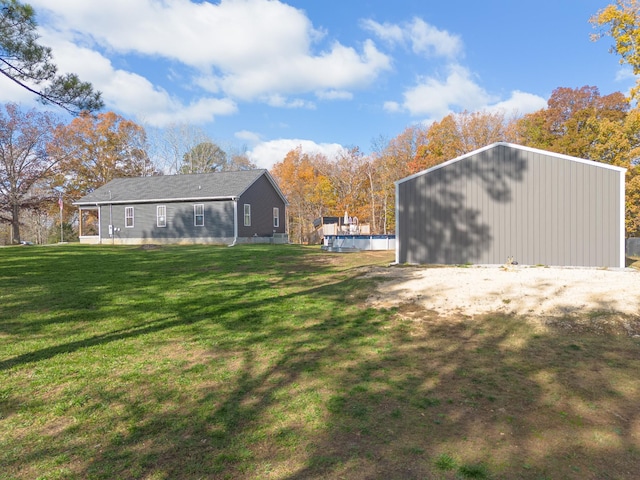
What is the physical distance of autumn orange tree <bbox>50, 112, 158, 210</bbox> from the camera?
116 ft

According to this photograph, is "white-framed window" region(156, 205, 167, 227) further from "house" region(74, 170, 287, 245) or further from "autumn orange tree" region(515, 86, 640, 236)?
"autumn orange tree" region(515, 86, 640, 236)

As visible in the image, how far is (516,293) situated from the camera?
7.64 m

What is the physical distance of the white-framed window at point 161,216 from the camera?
24453mm

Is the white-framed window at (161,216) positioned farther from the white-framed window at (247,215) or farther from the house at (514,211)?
the house at (514,211)

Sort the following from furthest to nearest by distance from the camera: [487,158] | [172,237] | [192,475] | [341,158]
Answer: [341,158]
[172,237]
[487,158]
[192,475]

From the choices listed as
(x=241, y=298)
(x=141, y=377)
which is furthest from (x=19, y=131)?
(x=141, y=377)

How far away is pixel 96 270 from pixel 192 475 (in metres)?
10.1

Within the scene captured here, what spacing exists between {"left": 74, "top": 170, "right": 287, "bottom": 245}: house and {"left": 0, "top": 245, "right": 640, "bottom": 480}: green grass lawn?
16518 millimetres

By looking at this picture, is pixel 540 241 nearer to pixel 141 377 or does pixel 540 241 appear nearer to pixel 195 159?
pixel 141 377

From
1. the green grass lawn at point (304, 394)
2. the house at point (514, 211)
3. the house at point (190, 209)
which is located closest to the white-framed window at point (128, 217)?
the house at point (190, 209)

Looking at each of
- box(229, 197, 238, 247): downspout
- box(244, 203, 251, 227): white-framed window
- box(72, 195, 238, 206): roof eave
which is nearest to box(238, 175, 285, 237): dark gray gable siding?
box(244, 203, 251, 227): white-framed window

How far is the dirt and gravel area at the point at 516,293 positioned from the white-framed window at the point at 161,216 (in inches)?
726

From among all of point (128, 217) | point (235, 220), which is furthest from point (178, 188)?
point (235, 220)

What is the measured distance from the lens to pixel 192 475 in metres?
2.48
